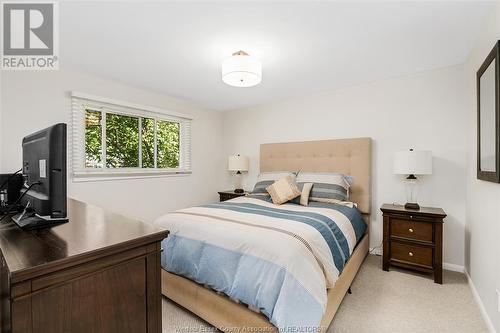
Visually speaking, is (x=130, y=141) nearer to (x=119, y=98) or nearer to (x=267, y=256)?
(x=119, y=98)

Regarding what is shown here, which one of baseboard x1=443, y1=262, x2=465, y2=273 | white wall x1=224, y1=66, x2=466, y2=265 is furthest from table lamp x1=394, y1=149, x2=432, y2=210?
baseboard x1=443, y1=262, x2=465, y2=273

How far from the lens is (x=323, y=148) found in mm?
3420

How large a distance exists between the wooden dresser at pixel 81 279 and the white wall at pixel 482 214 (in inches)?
83.9

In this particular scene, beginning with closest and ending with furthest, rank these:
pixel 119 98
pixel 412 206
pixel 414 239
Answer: pixel 414 239
pixel 412 206
pixel 119 98

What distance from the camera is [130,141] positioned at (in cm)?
341

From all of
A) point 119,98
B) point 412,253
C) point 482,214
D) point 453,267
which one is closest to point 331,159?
point 412,253

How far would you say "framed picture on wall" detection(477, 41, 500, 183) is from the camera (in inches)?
61.2

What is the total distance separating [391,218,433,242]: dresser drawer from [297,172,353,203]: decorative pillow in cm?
59

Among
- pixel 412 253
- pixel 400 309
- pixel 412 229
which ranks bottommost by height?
pixel 400 309

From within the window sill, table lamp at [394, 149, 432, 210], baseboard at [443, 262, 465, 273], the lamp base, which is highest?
table lamp at [394, 149, 432, 210]

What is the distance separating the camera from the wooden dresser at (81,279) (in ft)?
2.18

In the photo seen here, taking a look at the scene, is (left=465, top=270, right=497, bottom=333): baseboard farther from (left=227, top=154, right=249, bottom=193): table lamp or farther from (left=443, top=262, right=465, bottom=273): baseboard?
(left=227, top=154, right=249, bottom=193): table lamp

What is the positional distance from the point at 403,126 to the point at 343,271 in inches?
79.1

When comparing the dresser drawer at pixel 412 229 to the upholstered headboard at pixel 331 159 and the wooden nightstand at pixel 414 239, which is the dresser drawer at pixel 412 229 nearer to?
the wooden nightstand at pixel 414 239
